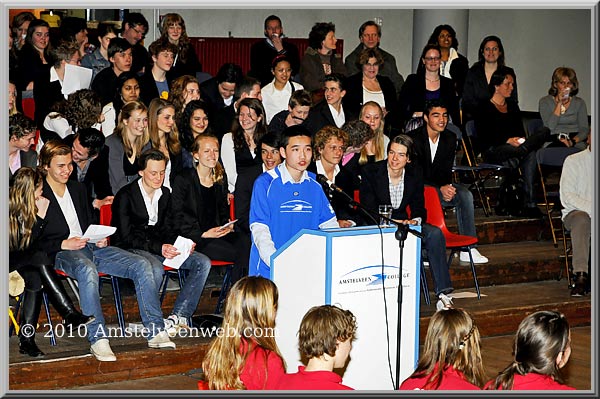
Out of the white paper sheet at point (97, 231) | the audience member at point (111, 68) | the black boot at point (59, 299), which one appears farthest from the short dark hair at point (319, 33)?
the black boot at point (59, 299)

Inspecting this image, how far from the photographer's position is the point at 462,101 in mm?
11203

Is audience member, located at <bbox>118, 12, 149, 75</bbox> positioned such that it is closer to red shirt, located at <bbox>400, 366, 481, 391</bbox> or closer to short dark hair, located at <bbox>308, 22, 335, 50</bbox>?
short dark hair, located at <bbox>308, 22, 335, 50</bbox>

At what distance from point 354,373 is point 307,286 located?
0.59m

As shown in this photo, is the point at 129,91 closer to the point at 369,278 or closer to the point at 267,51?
the point at 267,51

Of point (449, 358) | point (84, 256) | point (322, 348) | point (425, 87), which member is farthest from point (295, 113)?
point (322, 348)

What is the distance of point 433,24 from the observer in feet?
40.5

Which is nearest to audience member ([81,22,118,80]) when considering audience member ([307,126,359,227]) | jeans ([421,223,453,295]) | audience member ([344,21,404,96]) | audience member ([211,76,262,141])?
audience member ([211,76,262,141])

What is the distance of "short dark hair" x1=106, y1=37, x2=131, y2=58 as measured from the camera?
960cm

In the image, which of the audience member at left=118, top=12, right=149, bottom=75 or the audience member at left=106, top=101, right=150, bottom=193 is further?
the audience member at left=118, top=12, right=149, bottom=75

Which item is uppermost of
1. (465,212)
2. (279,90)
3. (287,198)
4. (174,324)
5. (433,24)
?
(433,24)

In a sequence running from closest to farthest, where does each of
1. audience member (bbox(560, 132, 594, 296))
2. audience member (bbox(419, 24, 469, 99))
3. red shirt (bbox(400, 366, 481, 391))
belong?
red shirt (bbox(400, 366, 481, 391)) < audience member (bbox(560, 132, 594, 296)) < audience member (bbox(419, 24, 469, 99))

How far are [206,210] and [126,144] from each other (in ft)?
2.94

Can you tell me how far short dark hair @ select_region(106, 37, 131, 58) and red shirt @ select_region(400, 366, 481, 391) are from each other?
18.1ft

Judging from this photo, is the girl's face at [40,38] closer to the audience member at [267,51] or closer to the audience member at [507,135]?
the audience member at [267,51]
